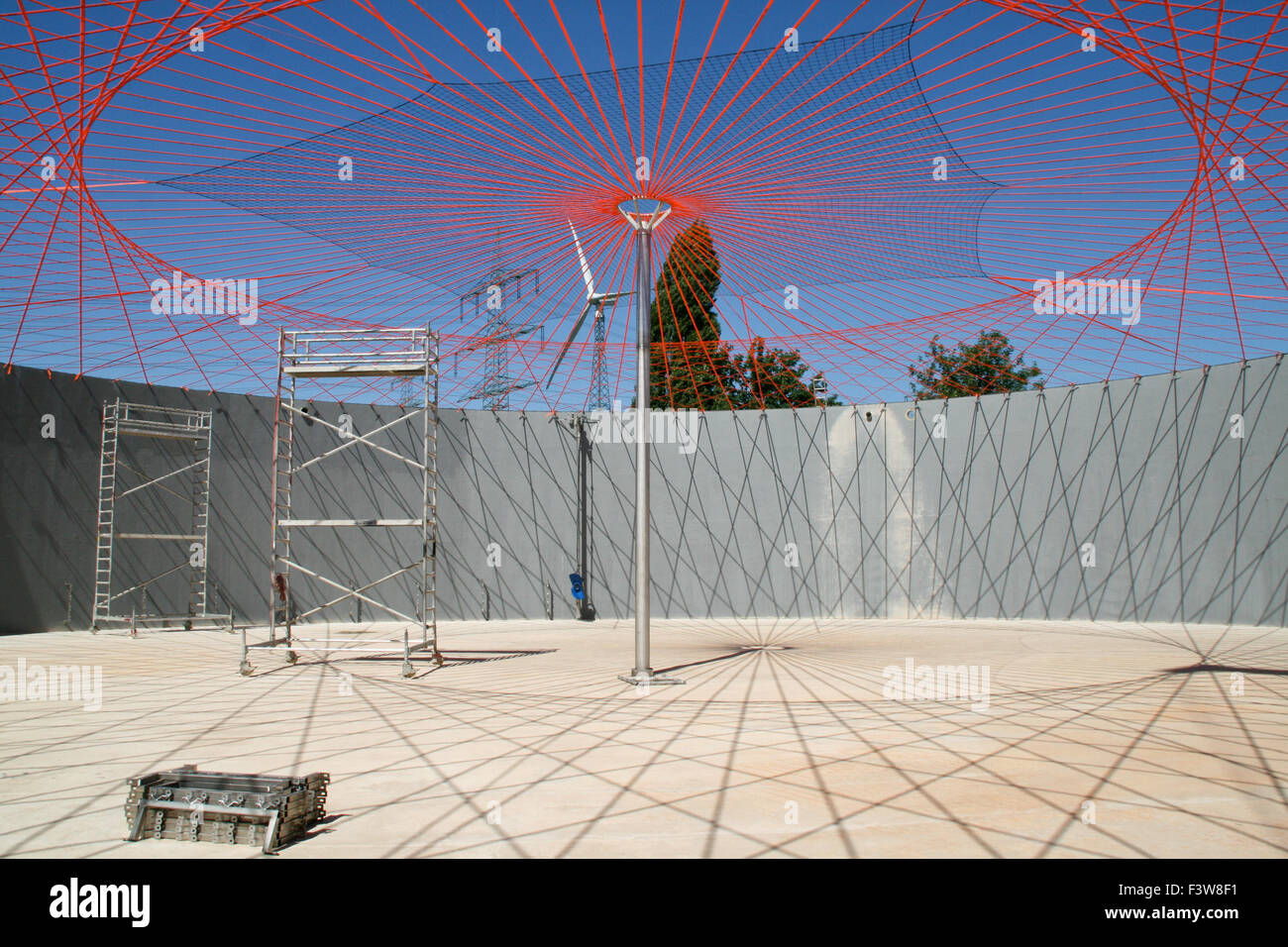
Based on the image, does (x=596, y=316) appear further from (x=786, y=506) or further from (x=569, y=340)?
(x=786, y=506)

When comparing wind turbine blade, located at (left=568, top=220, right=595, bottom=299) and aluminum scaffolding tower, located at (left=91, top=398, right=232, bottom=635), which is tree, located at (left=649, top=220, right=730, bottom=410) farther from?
aluminum scaffolding tower, located at (left=91, top=398, right=232, bottom=635)

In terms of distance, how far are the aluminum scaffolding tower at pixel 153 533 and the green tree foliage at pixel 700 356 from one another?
A: 1549cm

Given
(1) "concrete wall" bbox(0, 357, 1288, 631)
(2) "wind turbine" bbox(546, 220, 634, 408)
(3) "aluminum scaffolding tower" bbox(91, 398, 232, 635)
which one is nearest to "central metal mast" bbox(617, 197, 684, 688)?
(2) "wind turbine" bbox(546, 220, 634, 408)

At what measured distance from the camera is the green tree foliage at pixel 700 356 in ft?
83.1

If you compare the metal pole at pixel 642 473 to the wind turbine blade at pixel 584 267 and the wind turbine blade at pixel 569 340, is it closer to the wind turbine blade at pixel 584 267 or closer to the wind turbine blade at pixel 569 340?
the wind turbine blade at pixel 584 267

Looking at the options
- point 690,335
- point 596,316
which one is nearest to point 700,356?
point 690,335

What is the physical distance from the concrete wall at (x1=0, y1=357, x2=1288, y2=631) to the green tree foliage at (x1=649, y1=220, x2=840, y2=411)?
10.3 feet

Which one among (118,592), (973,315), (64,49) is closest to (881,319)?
(973,315)

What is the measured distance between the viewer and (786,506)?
3394cm

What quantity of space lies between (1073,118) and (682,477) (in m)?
21.3

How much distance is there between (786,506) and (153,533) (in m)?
22.5

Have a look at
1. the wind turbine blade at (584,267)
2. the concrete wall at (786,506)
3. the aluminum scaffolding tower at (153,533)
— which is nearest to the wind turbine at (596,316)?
the wind turbine blade at (584,267)

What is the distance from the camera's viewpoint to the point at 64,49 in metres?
13.0
